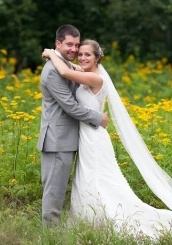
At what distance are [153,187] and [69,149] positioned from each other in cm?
89

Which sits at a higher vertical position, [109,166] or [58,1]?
[58,1]

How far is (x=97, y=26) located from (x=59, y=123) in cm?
1173

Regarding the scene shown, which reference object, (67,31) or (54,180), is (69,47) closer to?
(67,31)

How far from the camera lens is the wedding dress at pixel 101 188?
6.67 meters

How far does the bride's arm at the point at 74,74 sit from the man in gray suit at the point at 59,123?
0.06 meters

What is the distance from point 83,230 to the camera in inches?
245

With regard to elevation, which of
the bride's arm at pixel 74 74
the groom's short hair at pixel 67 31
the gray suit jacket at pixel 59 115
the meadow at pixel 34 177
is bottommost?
the meadow at pixel 34 177

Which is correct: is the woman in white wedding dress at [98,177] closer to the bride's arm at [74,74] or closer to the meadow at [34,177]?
the bride's arm at [74,74]

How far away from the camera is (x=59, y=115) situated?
6.67 metres

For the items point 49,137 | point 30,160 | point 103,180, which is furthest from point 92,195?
point 30,160

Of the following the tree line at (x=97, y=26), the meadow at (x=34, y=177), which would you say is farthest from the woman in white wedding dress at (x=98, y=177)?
the tree line at (x=97, y=26)

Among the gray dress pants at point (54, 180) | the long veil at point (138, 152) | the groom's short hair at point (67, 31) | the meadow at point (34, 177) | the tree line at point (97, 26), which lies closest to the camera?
the meadow at point (34, 177)

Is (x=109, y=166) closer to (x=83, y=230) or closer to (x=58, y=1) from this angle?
(x=83, y=230)

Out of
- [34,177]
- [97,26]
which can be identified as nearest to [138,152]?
[34,177]
